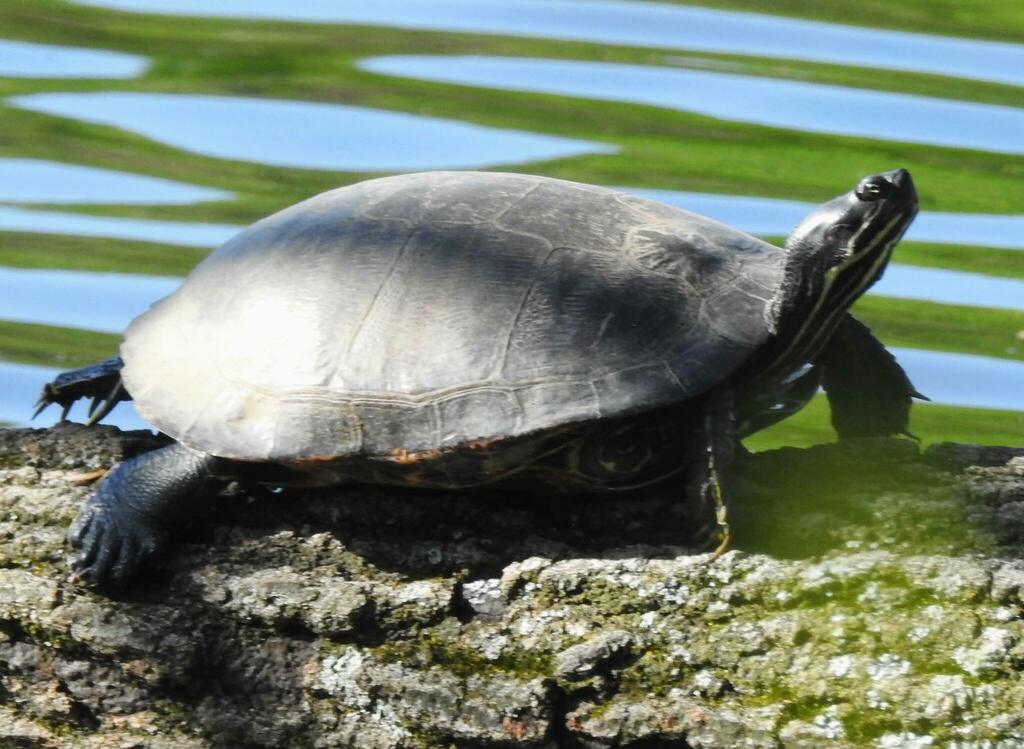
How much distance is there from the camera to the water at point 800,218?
769cm

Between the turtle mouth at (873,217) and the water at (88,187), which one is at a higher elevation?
the turtle mouth at (873,217)

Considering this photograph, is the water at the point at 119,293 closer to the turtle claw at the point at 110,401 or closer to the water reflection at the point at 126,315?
the water reflection at the point at 126,315

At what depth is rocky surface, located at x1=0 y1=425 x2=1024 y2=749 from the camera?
3.22 meters

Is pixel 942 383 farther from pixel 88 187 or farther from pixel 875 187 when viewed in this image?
pixel 88 187

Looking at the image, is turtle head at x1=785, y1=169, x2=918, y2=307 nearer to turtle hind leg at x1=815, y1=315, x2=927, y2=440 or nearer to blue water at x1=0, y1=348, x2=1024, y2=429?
turtle hind leg at x1=815, y1=315, x2=927, y2=440

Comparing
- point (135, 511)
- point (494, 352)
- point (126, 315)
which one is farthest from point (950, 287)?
point (135, 511)

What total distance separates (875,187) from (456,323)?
1.01m

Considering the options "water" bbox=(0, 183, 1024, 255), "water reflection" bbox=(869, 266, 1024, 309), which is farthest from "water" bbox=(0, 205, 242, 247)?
"water reflection" bbox=(869, 266, 1024, 309)

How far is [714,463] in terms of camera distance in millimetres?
3525

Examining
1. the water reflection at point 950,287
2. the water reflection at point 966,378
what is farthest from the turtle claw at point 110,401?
the water reflection at point 950,287

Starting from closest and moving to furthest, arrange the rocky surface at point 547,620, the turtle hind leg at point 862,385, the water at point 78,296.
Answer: the rocky surface at point 547,620 → the turtle hind leg at point 862,385 → the water at point 78,296

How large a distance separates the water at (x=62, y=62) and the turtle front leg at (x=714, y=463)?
288 inches

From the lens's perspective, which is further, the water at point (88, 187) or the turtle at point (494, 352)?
the water at point (88, 187)

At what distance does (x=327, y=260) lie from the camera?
3.88 m
